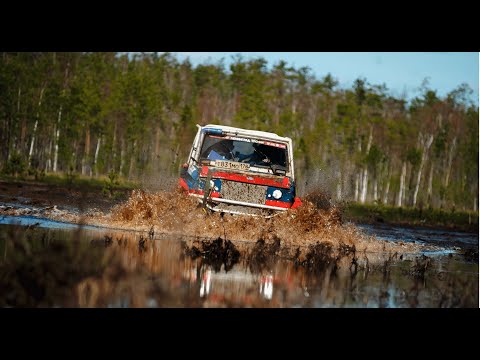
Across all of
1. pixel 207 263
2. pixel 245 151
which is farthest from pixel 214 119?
pixel 207 263

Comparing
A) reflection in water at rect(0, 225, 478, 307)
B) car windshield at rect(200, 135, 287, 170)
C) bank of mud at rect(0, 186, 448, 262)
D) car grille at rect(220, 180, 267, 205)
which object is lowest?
reflection in water at rect(0, 225, 478, 307)

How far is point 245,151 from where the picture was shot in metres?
16.6

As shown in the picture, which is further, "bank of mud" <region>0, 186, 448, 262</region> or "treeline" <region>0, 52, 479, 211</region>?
"treeline" <region>0, 52, 479, 211</region>

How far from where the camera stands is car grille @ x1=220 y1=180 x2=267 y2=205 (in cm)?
1531

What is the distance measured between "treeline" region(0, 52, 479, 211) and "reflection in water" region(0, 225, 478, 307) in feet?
121

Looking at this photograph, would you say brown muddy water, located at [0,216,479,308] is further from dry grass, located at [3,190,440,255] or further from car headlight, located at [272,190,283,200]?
car headlight, located at [272,190,283,200]

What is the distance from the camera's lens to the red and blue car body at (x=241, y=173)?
15.3 m

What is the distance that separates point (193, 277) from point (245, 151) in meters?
6.74

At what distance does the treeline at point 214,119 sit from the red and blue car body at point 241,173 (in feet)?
110

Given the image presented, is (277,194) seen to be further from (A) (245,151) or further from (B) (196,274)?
(B) (196,274)

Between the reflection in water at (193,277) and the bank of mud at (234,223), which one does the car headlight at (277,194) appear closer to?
the bank of mud at (234,223)

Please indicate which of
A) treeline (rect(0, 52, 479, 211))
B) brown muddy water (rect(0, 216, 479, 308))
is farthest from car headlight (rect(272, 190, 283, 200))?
treeline (rect(0, 52, 479, 211))

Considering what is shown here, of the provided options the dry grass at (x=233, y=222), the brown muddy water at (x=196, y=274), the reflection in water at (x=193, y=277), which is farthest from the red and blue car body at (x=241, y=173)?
the reflection in water at (x=193, y=277)
